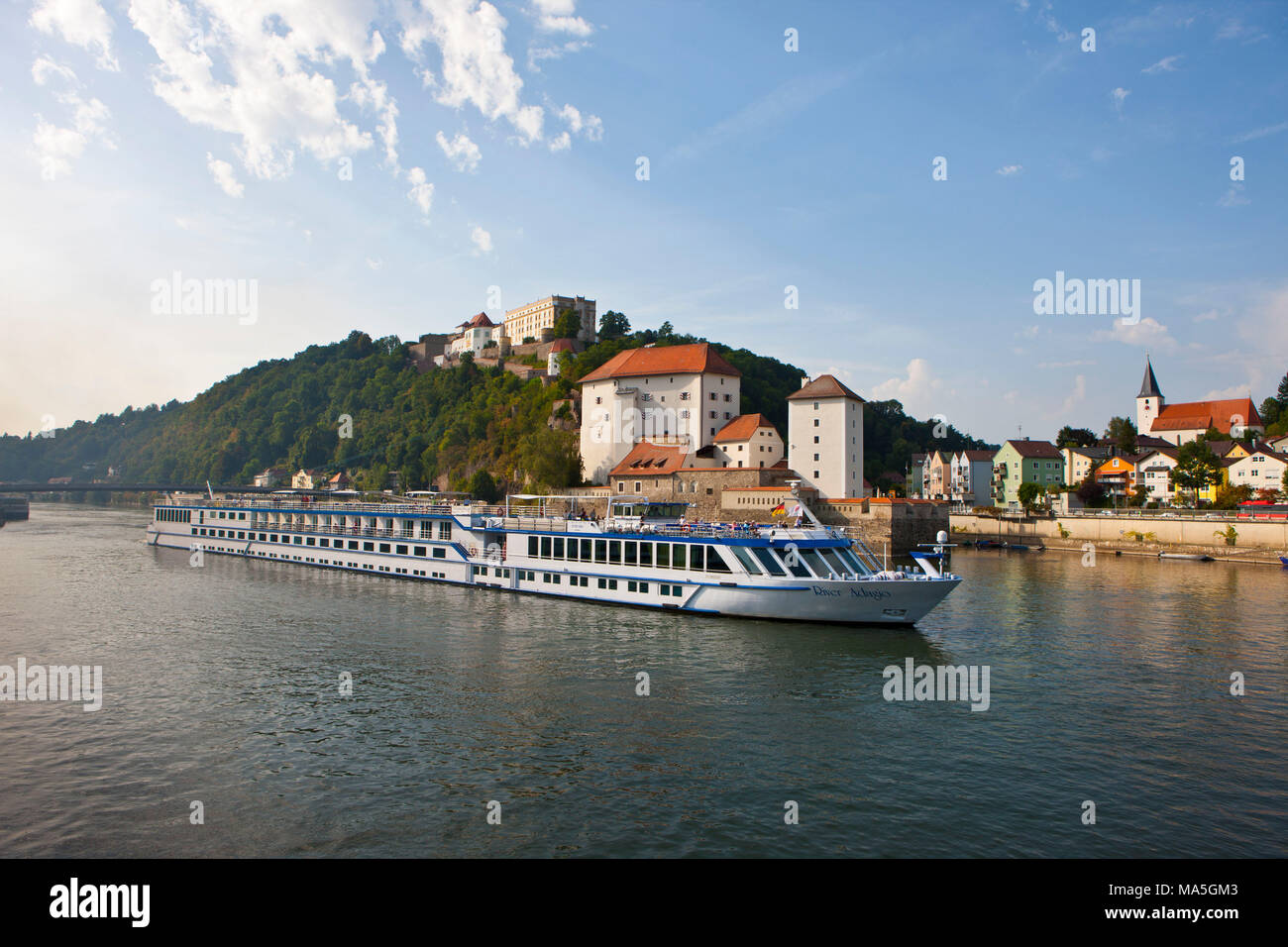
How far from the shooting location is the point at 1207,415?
419ft

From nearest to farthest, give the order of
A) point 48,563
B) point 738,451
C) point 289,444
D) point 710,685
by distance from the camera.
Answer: point 710,685, point 48,563, point 738,451, point 289,444

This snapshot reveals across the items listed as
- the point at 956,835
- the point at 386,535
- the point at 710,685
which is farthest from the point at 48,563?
the point at 956,835

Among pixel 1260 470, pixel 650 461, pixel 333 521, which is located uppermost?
pixel 650 461

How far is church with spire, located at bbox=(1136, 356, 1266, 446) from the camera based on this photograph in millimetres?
121312

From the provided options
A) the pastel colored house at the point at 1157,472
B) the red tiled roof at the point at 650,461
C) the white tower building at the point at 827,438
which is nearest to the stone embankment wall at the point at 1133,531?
the pastel colored house at the point at 1157,472

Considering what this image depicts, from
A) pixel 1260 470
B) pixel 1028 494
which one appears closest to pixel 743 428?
pixel 1028 494

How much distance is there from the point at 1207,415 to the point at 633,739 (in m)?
144

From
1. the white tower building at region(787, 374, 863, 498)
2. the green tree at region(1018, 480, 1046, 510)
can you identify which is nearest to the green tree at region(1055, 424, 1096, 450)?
the green tree at region(1018, 480, 1046, 510)

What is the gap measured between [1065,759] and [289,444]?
627ft

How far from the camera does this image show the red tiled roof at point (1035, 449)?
12031cm

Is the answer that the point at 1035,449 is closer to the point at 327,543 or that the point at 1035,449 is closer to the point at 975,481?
the point at 975,481

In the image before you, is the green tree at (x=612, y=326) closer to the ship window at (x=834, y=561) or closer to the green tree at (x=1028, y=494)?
the green tree at (x=1028, y=494)
